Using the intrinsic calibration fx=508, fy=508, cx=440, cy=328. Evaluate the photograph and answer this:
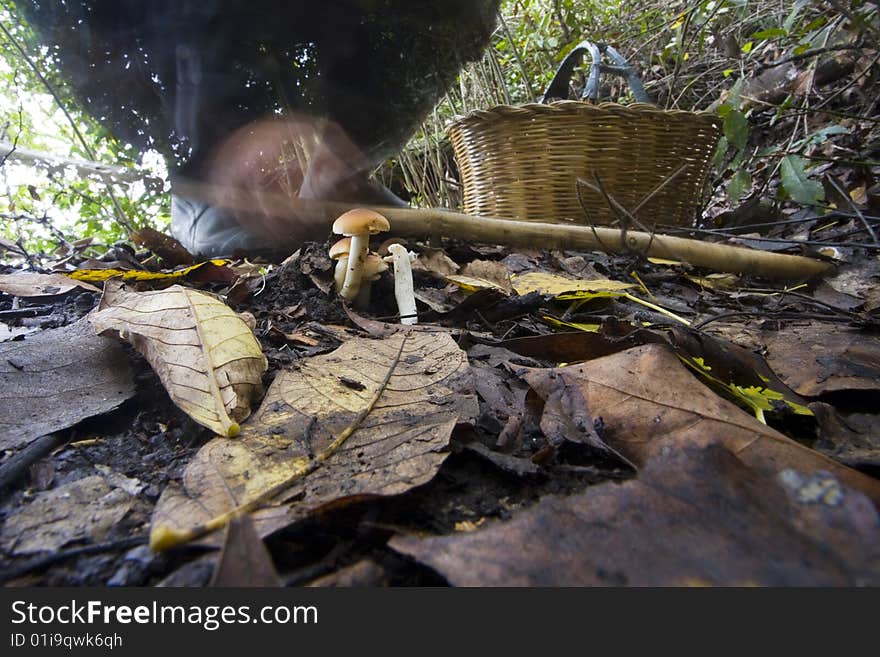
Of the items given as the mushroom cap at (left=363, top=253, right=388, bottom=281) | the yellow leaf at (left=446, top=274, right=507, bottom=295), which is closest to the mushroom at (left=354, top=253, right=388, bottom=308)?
the mushroom cap at (left=363, top=253, right=388, bottom=281)

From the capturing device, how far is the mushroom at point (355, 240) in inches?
64.9

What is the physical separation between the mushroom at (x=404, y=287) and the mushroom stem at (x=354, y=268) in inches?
3.9

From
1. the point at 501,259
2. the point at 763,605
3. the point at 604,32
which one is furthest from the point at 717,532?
the point at 604,32

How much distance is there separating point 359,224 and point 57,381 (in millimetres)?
937

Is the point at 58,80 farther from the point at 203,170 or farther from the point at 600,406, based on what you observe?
the point at 600,406

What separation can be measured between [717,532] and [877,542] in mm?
126

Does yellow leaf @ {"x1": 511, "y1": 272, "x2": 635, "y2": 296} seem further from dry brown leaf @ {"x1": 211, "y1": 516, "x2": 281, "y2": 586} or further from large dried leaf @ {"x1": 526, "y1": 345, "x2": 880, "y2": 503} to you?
dry brown leaf @ {"x1": 211, "y1": 516, "x2": 281, "y2": 586}

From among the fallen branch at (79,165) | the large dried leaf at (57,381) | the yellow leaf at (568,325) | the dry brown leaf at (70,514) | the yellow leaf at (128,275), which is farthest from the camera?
the fallen branch at (79,165)

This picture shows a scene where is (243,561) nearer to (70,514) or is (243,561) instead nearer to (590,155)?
(70,514)

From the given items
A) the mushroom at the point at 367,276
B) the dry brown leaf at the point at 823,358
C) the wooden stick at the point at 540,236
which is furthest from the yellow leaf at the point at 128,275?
the dry brown leaf at the point at 823,358

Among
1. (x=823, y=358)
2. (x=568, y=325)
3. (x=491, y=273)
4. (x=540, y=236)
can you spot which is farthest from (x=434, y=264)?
(x=823, y=358)

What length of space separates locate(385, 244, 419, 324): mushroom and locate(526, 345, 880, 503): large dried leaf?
2.12 ft

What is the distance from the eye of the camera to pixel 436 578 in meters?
0.52

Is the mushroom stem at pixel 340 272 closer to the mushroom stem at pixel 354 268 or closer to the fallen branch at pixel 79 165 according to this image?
the mushroom stem at pixel 354 268
